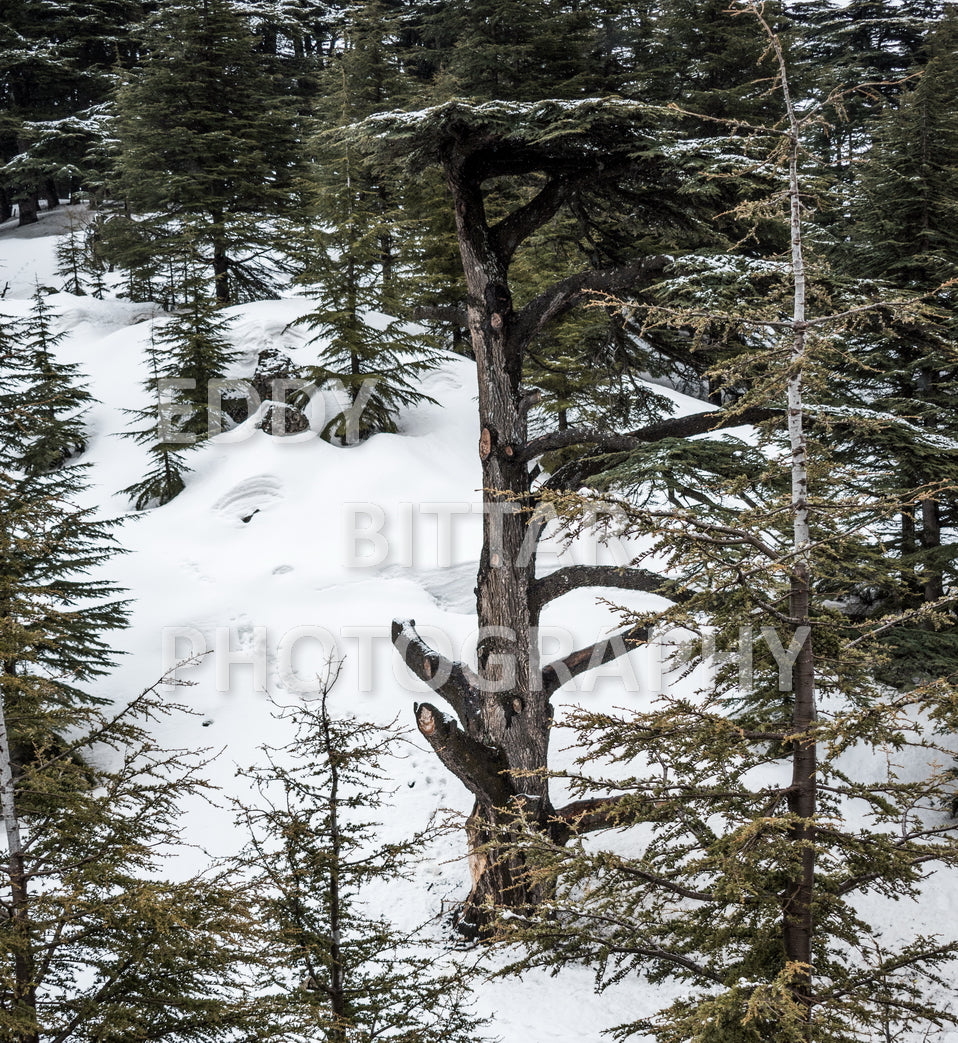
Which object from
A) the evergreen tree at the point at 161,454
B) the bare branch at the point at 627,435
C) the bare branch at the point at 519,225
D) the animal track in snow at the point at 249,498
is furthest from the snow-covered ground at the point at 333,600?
the bare branch at the point at 519,225

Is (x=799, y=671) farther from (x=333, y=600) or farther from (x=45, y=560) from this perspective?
(x=333, y=600)

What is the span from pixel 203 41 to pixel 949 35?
18.1 m

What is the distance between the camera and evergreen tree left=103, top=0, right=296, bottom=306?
20.7 meters

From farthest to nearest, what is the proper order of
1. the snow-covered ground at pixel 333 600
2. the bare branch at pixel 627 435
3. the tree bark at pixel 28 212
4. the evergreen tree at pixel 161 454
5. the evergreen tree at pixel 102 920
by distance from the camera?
the tree bark at pixel 28 212 → the evergreen tree at pixel 161 454 → the snow-covered ground at pixel 333 600 → the bare branch at pixel 627 435 → the evergreen tree at pixel 102 920

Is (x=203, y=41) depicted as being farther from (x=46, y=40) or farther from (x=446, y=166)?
(x=446, y=166)

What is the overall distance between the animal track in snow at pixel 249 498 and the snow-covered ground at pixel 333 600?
3 cm

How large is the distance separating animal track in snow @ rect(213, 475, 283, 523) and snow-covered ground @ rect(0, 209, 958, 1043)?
31 millimetres

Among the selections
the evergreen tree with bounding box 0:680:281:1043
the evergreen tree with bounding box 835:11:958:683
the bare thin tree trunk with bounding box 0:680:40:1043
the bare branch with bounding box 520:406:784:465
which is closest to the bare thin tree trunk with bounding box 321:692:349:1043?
the evergreen tree with bounding box 0:680:281:1043

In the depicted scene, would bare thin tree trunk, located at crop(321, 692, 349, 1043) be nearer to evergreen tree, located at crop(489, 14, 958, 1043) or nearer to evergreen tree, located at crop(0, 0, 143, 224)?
evergreen tree, located at crop(489, 14, 958, 1043)

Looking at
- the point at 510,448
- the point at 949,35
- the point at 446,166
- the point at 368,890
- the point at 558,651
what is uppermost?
the point at 949,35

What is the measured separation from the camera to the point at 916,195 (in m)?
9.48

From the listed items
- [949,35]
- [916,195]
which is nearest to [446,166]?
[916,195]

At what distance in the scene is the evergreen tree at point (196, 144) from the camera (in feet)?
67.9

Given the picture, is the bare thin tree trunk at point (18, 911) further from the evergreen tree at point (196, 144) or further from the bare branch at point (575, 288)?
the evergreen tree at point (196, 144)
